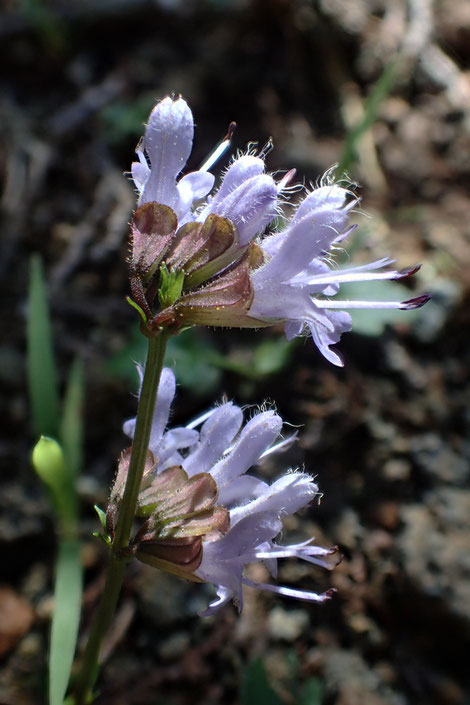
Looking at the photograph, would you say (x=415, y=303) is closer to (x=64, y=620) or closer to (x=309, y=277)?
(x=309, y=277)

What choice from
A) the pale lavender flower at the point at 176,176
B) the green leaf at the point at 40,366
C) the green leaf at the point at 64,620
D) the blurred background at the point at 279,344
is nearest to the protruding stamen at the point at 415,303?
the pale lavender flower at the point at 176,176

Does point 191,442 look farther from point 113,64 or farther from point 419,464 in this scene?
point 113,64

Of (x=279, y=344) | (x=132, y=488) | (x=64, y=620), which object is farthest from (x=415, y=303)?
(x=279, y=344)

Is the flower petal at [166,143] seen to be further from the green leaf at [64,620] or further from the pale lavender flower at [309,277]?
the green leaf at [64,620]

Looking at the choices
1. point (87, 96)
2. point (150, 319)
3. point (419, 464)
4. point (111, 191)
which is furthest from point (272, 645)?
point (87, 96)

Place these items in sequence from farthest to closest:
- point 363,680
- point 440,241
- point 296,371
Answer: point 440,241 < point 296,371 < point 363,680

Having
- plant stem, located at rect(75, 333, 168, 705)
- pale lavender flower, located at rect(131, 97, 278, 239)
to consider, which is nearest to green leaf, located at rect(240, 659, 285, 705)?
plant stem, located at rect(75, 333, 168, 705)

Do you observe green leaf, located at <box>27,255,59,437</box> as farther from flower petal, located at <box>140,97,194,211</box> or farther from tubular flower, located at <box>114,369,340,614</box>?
flower petal, located at <box>140,97,194,211</box>
